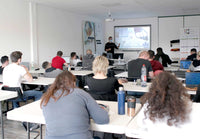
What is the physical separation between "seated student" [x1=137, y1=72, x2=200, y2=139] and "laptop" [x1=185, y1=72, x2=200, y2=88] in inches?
77.1

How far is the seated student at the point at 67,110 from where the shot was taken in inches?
67.7

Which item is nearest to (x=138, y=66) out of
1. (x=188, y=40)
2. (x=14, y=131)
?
(x=14, y=131)

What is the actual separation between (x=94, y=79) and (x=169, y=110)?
158 cm

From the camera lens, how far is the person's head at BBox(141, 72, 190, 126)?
1.46 m

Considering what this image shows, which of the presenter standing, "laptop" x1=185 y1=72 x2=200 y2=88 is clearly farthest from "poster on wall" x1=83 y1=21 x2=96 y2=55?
"laptop" x1=185 y1=72 x2=200 y2=88

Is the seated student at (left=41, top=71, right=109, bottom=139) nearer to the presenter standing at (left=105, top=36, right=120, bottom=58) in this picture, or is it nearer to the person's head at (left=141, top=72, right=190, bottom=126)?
the person's head at (left=141, top=72, right=190, bottom=126)

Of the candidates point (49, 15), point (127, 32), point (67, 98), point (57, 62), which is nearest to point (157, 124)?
point (67, 98)

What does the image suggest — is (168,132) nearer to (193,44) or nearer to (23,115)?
(23,115)

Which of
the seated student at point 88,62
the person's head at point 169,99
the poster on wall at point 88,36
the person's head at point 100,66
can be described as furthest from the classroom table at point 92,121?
the poster on wall at point 88,36

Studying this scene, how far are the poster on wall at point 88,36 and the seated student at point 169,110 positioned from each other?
31.7 ft

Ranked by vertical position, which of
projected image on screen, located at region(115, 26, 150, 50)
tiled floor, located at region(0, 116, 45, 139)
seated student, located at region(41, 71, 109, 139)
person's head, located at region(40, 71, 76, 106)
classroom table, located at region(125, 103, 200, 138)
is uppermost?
projected image on screen, located at region(115, 26, 150, 50)

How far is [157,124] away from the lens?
5.10 ft

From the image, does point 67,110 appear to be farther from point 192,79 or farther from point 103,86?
point 192,79

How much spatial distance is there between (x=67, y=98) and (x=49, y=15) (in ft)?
24.8
